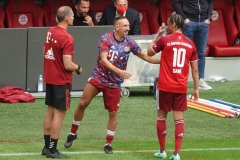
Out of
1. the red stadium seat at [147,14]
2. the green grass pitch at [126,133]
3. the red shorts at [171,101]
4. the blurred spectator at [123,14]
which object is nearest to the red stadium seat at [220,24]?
the red stadium seat at [147,14]

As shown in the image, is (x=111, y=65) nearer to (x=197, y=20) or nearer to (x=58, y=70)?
(x=58, y=70)

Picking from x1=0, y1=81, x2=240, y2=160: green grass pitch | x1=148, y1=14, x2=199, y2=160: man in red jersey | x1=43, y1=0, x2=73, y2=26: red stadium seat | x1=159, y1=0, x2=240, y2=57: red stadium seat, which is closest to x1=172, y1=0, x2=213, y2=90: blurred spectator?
x1=0, y1=81, x2=240, y2=160: green grass pitch

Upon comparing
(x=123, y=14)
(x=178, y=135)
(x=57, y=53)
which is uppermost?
(x=57, y=53)

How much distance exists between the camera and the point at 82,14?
1697 centimetres

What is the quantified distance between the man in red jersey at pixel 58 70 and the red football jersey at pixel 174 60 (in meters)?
1.05

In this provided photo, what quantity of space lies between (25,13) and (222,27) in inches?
167

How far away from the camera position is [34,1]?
19.8 metres

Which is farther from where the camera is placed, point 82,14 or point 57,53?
point 82,14

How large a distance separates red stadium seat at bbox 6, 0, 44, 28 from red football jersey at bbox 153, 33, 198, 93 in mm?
8366

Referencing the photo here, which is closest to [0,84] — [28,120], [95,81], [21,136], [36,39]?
[36,39]

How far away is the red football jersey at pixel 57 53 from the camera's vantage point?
37.0ft

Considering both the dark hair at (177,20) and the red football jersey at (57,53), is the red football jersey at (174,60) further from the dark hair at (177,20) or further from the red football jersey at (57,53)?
the red football jersey at (57,53)

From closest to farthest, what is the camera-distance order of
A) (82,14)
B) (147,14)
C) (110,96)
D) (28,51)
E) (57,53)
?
(57,53) < (110,96) < (28,51) < (82,14) < (147,14)

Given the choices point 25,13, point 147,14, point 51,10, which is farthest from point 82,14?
point 147,14
